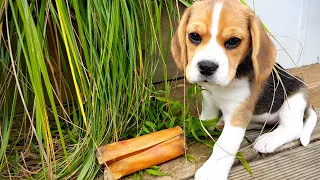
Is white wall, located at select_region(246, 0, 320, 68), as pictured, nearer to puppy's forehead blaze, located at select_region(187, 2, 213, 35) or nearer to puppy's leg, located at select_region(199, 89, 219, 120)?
puppy's leg, located at select_region(199, 89, 219, 120)

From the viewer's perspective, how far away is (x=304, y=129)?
176cm

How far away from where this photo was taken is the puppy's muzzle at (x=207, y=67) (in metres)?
1.30

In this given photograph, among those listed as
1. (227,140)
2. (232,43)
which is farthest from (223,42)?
(227,140)

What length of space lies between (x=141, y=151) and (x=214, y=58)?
20.5 inches

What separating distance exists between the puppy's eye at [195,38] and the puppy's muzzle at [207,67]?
0.12 meters

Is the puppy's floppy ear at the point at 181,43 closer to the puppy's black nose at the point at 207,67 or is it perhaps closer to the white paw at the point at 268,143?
the puppy's black nose at the point at 207,67

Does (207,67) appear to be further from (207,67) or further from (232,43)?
(232,43)

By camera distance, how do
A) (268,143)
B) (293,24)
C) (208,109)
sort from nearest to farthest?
(268,143), (208,109), (293,24)

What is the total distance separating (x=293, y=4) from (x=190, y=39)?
143 centimetres

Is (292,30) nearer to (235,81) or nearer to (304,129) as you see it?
(304,129)

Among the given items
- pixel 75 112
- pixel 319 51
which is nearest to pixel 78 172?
pixel 75 112

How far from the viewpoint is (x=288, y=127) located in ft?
5.58

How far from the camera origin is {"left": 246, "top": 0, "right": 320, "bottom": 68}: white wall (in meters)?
2.47

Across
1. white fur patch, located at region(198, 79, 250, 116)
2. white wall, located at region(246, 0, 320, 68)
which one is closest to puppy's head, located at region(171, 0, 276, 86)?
white fur patch, located at region(198, 79, 250, 116)
